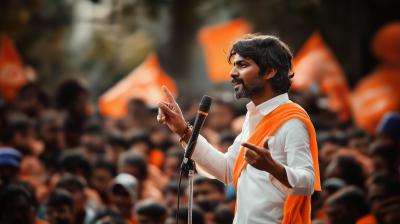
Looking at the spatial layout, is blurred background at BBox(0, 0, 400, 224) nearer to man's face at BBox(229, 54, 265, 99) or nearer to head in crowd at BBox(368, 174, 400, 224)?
head in crowd at BBox(368, 174, 400, 224)

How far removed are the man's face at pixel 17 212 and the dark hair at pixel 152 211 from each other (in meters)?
1.01

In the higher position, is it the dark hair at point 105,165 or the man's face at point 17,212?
the dark hair at point 105,165

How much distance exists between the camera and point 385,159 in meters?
5.92

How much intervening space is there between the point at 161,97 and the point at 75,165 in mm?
4941

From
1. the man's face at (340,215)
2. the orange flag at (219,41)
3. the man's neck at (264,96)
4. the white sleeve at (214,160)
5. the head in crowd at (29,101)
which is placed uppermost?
the orange flag at (219,41)

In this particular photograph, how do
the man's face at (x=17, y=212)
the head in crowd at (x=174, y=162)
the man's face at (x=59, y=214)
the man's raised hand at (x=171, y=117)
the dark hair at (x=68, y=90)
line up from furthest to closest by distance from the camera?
the dark hair at (x=68, y=90), the head in crowd at (x=174, y=162), the man's face at (x=59, y=214), the man's face at (x=17, y=212), the man's raised hand at (x=171, y=117)

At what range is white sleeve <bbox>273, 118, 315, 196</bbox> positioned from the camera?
2225mm

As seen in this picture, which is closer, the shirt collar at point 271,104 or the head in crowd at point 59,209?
the shirt collar at point 271,104

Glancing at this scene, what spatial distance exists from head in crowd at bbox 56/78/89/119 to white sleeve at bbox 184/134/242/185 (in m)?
5.99

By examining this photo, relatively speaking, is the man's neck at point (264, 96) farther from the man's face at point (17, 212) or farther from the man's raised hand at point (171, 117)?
the man's face at point (17, 212)

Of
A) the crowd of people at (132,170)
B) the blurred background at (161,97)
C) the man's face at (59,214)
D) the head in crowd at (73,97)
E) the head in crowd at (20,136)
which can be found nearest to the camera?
the crowd of people at (132,170)

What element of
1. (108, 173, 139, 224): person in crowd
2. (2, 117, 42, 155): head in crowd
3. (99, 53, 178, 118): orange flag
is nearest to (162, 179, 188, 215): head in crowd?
(108, 173, 139, 224): person in crowd

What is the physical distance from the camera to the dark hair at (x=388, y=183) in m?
4.57

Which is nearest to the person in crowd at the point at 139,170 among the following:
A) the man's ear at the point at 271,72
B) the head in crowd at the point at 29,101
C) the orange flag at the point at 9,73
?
the man's ear at the point at 271,72
